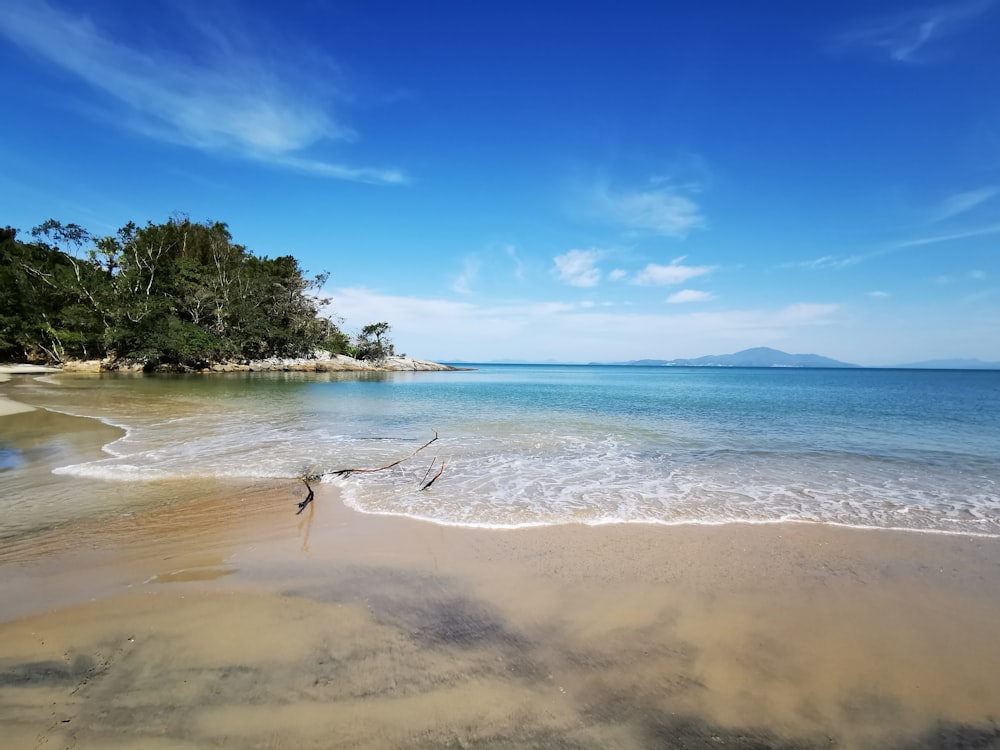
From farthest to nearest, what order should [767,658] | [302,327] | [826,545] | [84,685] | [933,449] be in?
[302,327] → [933,449] → [826,545] → [767,658] → [84,685]

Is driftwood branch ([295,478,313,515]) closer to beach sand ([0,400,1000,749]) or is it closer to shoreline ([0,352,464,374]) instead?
beach sand ([0,400,1000,749])

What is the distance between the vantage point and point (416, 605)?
374 centimetres

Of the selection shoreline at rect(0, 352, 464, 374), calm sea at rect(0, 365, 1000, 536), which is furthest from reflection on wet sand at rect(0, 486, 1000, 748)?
shoreline at rect(0, 352, 464, 374)

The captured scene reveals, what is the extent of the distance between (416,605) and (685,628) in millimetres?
2130

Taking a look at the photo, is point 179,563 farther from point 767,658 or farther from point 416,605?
point 767,658

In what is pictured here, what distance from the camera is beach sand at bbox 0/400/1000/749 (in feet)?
8.04

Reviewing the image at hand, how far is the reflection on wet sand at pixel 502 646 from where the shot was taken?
2441mm

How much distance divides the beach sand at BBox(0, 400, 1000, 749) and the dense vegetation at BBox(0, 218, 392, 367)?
4799cm

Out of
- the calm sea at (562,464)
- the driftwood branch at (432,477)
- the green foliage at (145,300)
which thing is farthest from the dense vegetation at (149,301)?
the driftwood branch at (432,477)

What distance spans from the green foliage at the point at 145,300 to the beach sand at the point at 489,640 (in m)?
48.0

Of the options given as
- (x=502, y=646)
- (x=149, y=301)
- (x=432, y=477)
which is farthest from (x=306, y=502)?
(x=149, y=301)

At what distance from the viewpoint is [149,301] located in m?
43.8

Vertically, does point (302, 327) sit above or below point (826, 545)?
above

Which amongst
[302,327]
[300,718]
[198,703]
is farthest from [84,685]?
[302,327]
